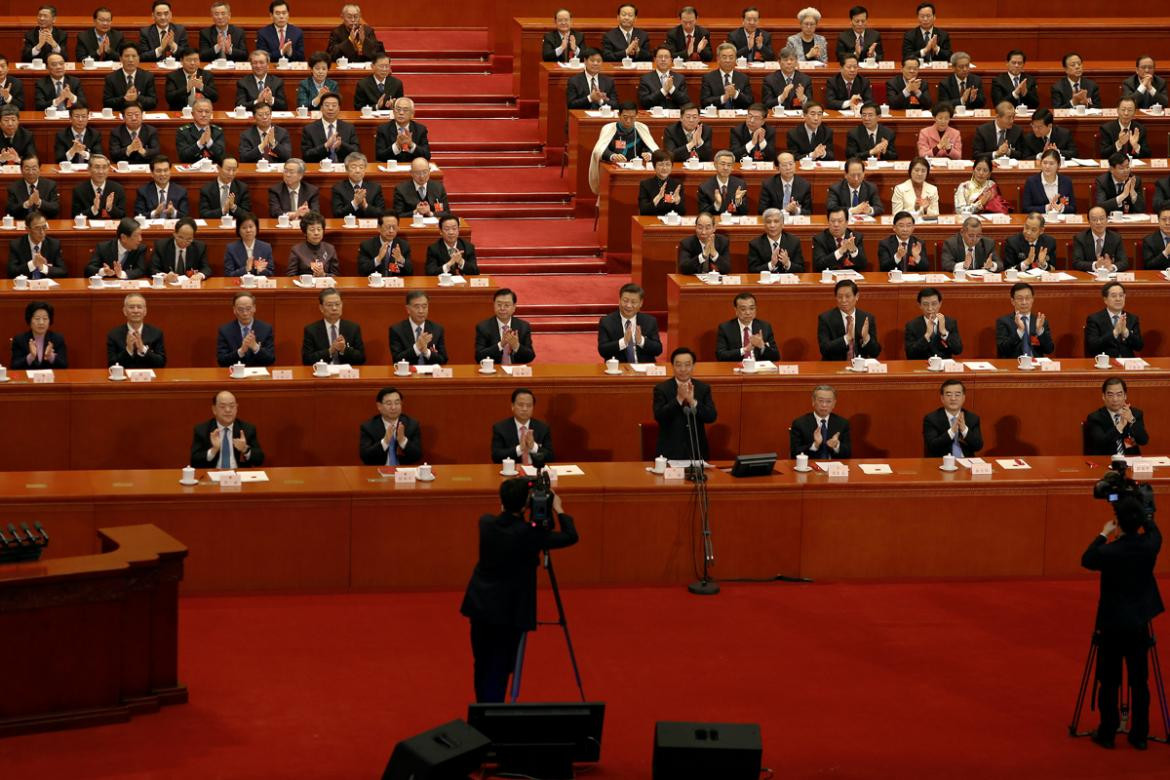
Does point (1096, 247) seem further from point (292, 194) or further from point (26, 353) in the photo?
→ point (26, 353)

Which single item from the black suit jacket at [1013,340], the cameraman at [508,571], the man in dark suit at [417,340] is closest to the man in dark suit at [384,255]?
the man in dark suit at [417,340]

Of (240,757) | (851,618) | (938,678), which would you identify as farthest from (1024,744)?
(240,757)

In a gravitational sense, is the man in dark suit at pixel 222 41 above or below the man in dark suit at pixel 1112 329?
above

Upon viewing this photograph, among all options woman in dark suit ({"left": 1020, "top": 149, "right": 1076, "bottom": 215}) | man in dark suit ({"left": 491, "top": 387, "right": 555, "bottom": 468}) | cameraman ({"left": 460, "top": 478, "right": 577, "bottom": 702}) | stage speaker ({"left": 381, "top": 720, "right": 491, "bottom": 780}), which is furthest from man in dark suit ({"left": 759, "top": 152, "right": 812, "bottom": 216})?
stage speaker ({"left": 381, "top": 720, "right": 491, "bottom": 780})

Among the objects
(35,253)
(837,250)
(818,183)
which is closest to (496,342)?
(837,250)

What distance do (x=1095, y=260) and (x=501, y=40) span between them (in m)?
6.10

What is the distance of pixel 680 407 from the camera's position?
9484 mm

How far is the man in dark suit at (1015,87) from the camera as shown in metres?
14.1

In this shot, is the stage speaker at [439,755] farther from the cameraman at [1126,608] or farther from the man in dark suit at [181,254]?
the man in dark suit at [181,254]

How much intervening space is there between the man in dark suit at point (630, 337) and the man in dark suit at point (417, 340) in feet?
3.32

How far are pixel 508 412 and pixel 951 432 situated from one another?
8.57 ft

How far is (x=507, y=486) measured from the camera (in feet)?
21.2

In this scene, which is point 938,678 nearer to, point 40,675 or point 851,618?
point 851,618

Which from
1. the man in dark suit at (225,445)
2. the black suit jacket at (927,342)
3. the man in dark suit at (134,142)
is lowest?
the man in dark suit at (225,445)
